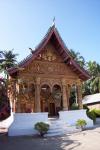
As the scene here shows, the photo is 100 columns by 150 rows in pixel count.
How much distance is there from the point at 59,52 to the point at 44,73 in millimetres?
2919

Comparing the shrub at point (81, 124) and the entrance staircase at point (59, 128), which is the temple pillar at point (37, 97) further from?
the shrub at point (81, 124)

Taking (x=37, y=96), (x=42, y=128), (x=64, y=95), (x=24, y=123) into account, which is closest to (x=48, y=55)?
(x=64, y=95)

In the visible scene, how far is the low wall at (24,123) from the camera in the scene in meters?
17.3

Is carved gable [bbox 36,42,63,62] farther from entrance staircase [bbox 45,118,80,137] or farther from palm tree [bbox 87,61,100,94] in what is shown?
palm tree [bbox 87,61,100,94]

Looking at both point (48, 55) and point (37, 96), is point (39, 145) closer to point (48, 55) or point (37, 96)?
point (37, 96)

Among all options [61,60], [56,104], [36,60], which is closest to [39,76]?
[36,60]

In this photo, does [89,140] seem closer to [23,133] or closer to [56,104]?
[23,133]

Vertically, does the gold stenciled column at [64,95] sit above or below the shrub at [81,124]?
above

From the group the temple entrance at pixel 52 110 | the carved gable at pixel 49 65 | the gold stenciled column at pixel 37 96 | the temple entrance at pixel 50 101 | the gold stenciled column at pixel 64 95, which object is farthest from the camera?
the temple entrance at pixel 52 110

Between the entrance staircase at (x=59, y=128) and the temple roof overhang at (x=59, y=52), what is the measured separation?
5.44 m

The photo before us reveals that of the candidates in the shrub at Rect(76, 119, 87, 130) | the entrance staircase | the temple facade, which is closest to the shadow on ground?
the entrance staircase

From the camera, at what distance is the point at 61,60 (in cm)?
2258

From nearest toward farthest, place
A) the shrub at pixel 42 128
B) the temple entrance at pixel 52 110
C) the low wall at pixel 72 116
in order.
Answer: the shrub at pixel 42 128 → the low wall at pixel 72 116 → the temple entrance at pixel 52 110

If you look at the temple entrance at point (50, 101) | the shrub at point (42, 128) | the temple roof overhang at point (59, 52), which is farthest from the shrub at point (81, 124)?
the temple entrance at point (50, 101)
